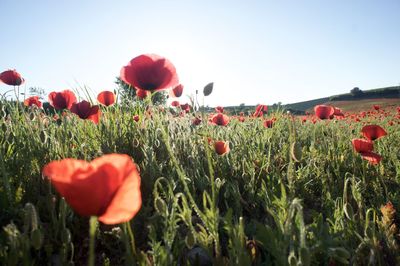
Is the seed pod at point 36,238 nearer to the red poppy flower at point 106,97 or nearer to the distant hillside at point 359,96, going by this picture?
the red poppy flower at point 106,97

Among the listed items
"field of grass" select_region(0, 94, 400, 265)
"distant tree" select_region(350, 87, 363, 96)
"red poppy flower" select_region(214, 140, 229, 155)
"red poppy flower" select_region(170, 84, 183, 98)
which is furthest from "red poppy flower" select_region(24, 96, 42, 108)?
"distant tree" select_region(350, 87, 363, 96)

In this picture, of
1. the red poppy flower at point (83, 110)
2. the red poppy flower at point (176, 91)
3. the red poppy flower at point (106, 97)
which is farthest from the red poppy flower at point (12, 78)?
the red poppy flower at point (176, 91)

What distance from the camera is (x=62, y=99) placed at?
2.66 m

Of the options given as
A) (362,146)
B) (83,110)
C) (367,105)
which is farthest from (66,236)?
(367,105)

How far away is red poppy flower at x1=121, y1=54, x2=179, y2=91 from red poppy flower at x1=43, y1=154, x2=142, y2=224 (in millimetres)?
1029

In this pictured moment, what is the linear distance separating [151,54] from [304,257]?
1215mm

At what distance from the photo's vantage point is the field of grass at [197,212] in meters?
1.28

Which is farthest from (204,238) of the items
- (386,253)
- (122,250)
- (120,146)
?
(120,146)

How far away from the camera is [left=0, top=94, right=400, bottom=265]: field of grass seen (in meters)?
1.28

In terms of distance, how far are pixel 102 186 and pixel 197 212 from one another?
2.35 ft

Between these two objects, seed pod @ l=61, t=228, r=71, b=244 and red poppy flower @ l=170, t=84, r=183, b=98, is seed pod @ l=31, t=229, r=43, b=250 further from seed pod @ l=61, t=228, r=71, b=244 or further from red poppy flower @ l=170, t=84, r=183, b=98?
red poppy flower @ l=170, t=84, r=183, b=98

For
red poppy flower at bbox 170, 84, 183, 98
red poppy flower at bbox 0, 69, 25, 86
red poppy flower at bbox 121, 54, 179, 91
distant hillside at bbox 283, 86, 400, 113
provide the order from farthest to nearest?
distant hillside at bbox 283, 86, 400, 113
red poppy flower at bbox 170, 84, 183, 98
red poppy flower at bbox 0, 69, 25, 86
red poppy flower at bbox 121, 54, 179, 91

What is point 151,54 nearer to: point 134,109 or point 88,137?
point 88,137

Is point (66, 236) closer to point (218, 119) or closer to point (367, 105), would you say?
point (218, 119)
